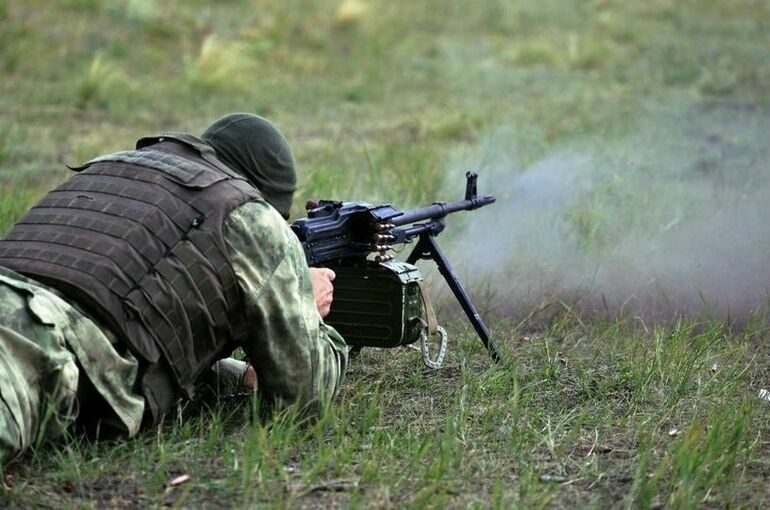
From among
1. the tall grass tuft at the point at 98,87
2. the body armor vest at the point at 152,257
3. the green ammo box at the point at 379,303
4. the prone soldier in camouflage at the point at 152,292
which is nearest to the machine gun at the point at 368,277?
the green ammo box at the point at 379,303

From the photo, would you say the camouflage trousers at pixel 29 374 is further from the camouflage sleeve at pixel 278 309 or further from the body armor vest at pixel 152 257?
the camouflage sleeve at pixel 278 309

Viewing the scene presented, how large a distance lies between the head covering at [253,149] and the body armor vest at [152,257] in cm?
18

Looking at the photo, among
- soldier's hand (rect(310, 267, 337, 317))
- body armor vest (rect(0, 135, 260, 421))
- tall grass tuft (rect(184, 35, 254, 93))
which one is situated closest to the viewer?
body armor vest (rect(0, 135, 260, 421))

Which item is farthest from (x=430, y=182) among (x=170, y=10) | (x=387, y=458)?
(x=170, y=10)

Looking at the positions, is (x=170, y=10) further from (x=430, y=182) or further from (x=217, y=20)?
(x=430, y=182)

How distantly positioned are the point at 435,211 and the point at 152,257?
1.63 m

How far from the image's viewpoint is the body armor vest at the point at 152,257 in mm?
3635

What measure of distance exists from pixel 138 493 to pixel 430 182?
4833mm

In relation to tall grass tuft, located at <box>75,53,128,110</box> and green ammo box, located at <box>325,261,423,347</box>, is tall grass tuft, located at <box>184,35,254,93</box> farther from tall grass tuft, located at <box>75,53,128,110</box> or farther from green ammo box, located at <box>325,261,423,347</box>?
green ammo box, located at <box>325,261,423,347</box>

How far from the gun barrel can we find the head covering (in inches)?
23.1

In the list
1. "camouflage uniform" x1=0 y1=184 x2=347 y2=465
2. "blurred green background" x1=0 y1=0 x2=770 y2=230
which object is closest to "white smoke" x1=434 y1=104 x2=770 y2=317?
"blurred green background" x1=0 y1=0 x2=770 y2=230

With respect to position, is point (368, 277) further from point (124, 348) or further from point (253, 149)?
point (124, 348)

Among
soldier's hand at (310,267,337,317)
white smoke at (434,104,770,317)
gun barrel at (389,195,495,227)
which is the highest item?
gun barrel at (389,195,495,227)

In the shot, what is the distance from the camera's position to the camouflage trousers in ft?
11.0
